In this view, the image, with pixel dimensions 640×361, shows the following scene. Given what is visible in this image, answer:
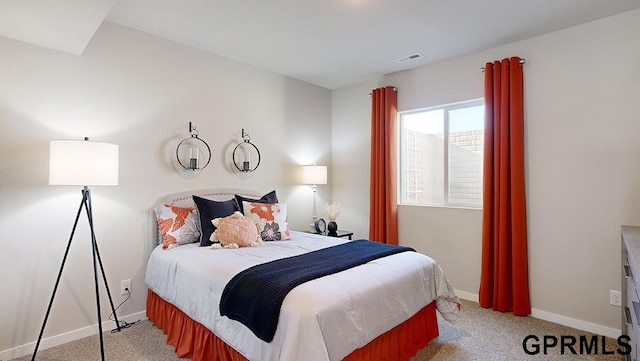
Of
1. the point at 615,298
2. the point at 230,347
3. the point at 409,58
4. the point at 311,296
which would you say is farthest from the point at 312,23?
the point at 615,298

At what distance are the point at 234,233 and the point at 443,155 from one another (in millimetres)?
2497

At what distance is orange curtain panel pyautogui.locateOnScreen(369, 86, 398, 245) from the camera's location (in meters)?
3.97

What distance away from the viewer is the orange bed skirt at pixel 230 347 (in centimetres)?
199

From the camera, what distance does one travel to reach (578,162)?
281 centimetres

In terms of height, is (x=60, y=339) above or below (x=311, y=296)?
below

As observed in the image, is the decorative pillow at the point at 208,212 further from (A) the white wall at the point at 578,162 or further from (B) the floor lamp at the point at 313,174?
(A) the white wall at the point at 578,162

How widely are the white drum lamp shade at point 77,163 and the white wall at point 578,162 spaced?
3.36 meters

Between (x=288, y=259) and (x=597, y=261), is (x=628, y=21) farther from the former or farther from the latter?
(x=288, y=259)

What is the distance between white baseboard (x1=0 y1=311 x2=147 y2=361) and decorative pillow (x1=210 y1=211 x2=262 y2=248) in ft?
3.39

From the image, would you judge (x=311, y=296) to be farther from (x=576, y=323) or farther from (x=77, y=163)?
(x=576, y=323)

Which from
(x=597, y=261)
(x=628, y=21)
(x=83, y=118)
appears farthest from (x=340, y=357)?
(x=628, y=21)

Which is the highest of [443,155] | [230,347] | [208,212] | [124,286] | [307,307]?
[443,155]

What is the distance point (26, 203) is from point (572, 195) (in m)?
4.38

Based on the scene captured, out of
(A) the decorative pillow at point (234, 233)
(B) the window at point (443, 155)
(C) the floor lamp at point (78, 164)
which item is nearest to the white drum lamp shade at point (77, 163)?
(C) the floor lamp at point (78, 164)
